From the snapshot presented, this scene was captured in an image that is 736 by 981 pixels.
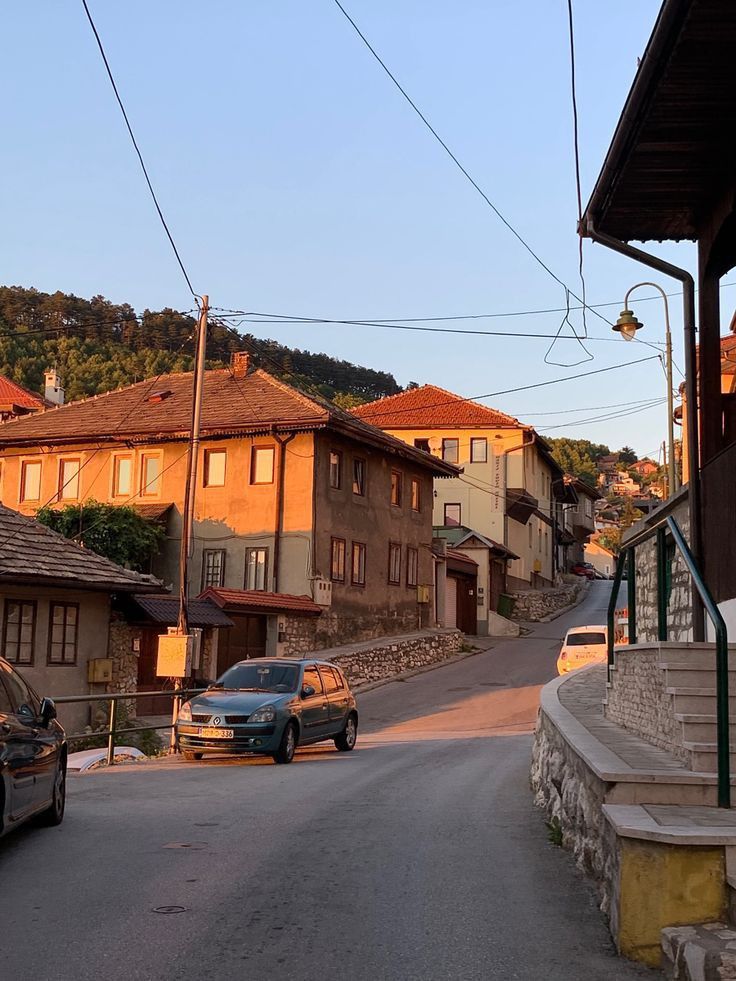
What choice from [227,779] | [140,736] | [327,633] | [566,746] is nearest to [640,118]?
[566,746]

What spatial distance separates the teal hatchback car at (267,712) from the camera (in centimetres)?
1727

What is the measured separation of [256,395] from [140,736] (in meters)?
18.7

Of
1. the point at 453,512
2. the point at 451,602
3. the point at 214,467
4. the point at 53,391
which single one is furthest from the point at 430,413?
the point at 214,467

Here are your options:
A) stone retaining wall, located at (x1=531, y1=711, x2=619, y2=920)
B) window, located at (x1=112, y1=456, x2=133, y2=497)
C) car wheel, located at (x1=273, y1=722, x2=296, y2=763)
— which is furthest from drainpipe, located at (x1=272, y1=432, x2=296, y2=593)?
stone retaining wall, located at (x1=531, y1=711, x2=619, y2=920)

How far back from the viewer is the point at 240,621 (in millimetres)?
32594

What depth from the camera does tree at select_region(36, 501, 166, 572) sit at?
36375 millimetres

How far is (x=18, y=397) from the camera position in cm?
6288

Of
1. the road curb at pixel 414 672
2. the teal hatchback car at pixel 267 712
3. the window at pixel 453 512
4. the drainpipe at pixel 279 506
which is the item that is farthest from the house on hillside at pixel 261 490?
the window at pixel 453 512

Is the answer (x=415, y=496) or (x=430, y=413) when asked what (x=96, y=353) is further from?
(x=415, y=496)

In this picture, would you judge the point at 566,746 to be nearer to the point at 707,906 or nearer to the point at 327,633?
the point at 707,906

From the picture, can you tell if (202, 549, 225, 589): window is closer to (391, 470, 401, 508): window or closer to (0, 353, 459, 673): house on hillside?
(0, 353, 459, 673): house on hillside

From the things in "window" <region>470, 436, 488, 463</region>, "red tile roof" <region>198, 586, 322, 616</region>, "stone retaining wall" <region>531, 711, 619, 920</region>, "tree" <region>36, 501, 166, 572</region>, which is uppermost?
"window" <region>470, 436, 488, 463</region>

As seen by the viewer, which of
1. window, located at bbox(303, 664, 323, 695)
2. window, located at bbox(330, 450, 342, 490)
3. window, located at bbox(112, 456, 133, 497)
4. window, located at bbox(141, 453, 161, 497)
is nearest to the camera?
window, located at bbox(303, 664, 323, 695)

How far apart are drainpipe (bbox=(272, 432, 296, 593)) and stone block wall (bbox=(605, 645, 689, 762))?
25315 millimetres
